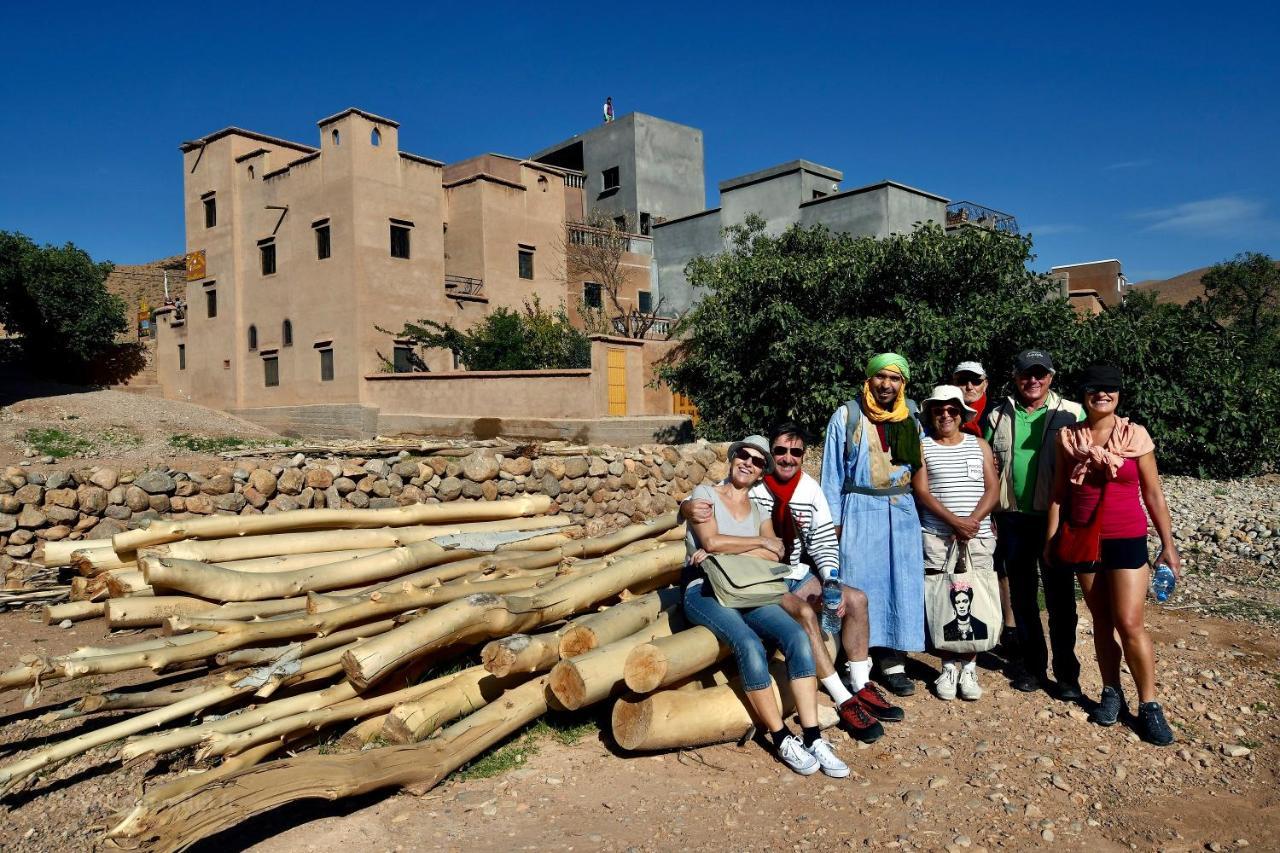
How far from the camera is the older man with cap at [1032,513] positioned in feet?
14.5

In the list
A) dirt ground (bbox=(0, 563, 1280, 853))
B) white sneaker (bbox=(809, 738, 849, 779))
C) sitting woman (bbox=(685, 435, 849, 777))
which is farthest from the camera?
sitting woman (bbox=(685, 435, 849, 777))

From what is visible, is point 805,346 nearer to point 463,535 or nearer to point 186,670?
point 463,535

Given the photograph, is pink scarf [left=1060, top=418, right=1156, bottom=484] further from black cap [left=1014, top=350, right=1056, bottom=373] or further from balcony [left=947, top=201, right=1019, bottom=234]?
balcony [left=947, top=201, right=1019, bottom=234]

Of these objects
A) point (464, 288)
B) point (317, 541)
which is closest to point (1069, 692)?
point (317, 541)

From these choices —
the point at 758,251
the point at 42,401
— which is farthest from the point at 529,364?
the point at 42,401

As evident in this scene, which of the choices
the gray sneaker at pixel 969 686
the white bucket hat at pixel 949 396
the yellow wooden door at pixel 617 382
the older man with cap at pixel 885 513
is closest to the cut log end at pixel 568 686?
the older man with cap at pixel 885 513

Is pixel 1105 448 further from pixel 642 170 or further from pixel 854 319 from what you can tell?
pixel 642 170

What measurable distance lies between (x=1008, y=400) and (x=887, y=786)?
2.21 metres

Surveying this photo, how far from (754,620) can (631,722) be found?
0.75m

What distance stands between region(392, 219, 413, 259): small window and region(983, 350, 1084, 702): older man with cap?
2020cm

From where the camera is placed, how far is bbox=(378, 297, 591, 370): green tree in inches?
862

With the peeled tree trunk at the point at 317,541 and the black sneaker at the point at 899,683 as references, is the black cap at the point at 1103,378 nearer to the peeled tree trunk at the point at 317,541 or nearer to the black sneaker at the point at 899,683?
the black sneaker at the point at 899,683

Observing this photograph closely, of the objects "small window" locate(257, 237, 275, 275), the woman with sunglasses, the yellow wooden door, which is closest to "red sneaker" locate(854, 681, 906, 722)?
the woman with sunglasses

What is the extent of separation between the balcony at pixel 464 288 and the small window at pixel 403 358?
231 cm
